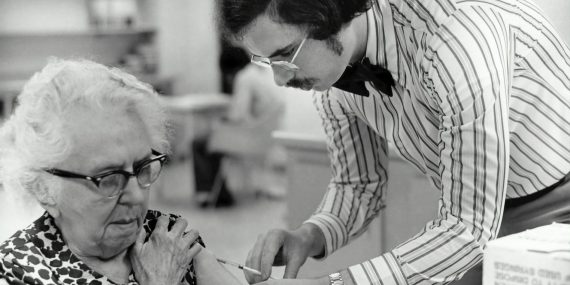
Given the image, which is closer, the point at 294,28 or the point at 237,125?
the point at 294,28

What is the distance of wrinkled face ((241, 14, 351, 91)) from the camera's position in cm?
136

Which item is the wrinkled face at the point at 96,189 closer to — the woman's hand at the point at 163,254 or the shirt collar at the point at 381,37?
the woman's hand at the point at 163,254

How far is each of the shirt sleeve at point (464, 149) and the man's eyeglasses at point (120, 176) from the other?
1.55 ft

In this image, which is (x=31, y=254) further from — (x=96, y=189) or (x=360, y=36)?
(x=360, y=36)

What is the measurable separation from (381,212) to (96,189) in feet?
5.78

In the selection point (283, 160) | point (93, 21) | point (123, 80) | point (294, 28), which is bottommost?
point (283, 160)

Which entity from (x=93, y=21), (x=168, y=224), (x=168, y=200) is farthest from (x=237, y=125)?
(x=168, y=224)

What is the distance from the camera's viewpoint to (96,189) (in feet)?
4.50

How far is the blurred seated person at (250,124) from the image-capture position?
6004 millimetres

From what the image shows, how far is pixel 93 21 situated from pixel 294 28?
8.06 m

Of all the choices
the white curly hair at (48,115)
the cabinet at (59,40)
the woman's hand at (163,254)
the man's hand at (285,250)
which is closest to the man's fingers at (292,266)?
the man's hand at (285,250)

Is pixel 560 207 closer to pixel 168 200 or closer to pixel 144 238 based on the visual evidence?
pixel 144 238

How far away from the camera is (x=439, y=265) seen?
1.32 m

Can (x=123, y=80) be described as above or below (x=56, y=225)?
above
